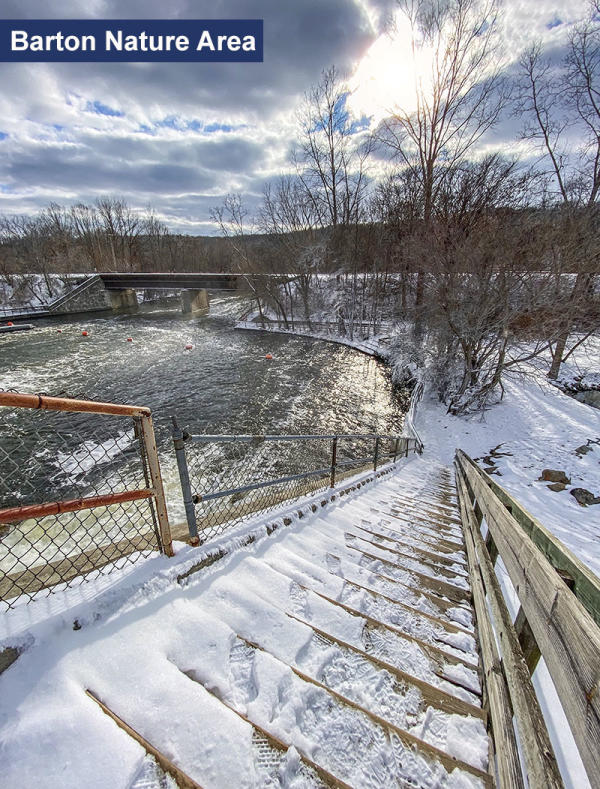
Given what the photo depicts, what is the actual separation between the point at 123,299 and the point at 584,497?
129ft

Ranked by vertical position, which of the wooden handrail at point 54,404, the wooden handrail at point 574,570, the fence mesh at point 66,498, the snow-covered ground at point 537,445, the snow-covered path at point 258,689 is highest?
the wooden handrail at point 54,404

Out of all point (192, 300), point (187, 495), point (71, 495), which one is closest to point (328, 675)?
point (187, 495)

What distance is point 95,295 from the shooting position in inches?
1249

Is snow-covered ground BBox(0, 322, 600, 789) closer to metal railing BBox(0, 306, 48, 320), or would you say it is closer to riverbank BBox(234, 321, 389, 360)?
riverbank BBox(234, 321, 389, 360)

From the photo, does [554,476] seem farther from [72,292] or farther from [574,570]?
[72,292]

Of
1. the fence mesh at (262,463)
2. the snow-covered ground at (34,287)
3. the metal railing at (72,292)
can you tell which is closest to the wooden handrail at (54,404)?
the fence mesh at (262,463)

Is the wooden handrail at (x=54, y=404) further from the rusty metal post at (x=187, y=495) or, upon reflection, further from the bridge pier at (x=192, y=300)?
the bridge pier at (x=192, y=300)

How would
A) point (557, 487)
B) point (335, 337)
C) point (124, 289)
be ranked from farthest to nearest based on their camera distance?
point (124, 289) → point (335, 337) → point (557, 487)

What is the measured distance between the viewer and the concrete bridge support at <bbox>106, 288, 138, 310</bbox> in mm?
32906

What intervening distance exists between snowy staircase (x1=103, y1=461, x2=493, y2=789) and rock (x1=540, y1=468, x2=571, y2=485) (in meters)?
6.66

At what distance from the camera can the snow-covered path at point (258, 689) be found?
1.12 meters

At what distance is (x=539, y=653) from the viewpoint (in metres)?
1.44

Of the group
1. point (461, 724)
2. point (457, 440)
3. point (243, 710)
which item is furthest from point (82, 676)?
point (457, 440)

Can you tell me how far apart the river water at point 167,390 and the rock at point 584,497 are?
5.08 meters
